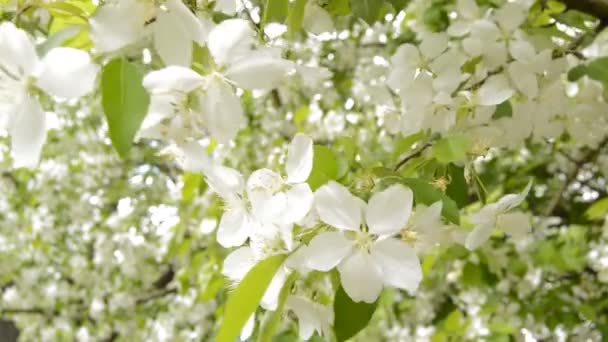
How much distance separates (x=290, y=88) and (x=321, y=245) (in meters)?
2.31

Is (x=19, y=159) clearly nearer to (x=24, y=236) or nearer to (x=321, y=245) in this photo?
(x=321, y=245)

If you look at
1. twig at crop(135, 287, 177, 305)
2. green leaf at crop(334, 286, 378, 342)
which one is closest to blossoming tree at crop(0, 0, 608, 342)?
green leaf at crop(334, 286, 378, 342)

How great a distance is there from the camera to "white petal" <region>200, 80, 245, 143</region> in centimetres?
70

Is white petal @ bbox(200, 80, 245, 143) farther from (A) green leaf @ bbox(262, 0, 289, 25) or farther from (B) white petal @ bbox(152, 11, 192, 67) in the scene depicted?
(A) green leaf @ bbox(262, 0, 289, 25)

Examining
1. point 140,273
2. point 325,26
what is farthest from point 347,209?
point 140,273

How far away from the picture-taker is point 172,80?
2.14ft

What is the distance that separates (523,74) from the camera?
113 centimetres

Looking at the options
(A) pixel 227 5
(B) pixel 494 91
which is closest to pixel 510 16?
(B) pixel 494 91

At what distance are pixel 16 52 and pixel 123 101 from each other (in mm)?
98

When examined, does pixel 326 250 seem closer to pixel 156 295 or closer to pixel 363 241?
pixel 363 241

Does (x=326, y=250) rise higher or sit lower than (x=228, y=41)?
lower

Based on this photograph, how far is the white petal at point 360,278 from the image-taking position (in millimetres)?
738

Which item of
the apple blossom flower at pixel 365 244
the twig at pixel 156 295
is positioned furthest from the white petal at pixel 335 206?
the twig at pixel 156 295

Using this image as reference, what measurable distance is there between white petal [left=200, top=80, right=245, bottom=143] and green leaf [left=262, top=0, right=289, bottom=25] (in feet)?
0.66
